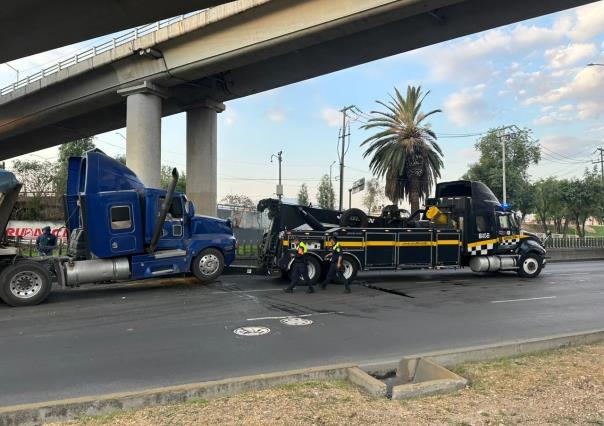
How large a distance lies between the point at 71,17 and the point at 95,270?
5935mm

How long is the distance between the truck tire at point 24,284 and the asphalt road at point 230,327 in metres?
0.36

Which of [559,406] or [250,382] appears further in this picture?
[250,382]

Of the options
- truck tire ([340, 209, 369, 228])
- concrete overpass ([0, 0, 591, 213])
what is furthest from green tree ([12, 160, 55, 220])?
truck tire ([340, 209, 369, 228])

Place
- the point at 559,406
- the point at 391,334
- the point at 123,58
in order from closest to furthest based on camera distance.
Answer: the point at 559,406 < the point at 391,334 < the point at 123,58

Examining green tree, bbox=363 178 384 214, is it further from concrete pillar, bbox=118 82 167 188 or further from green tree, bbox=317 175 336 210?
concrete pillar, bbox=118 82 167 188

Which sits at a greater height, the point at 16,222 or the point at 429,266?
the point at 16,222

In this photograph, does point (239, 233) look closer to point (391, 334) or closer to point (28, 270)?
point (28, 270)

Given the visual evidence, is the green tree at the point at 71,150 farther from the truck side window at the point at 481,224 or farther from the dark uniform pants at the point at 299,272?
the truck side window at the point at 481,224

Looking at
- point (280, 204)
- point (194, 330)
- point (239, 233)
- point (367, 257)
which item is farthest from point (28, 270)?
point (239, 233)

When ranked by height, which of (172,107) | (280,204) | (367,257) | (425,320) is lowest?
(425,320)

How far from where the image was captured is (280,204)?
15273 millimetres

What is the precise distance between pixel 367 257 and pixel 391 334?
711 cm

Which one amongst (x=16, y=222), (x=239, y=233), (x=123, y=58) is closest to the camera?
(x=123, y=58)

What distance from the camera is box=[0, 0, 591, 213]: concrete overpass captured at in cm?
1800
